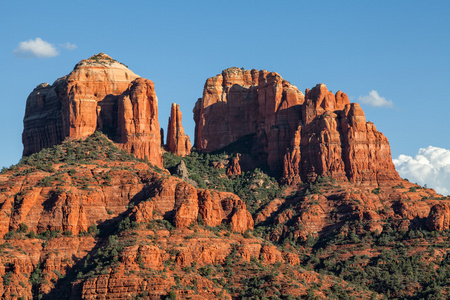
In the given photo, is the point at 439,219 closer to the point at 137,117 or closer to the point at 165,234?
the point at 165,234

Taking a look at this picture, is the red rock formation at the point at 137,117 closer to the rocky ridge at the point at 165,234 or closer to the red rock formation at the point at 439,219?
the rocky ridge at the point at 165,234

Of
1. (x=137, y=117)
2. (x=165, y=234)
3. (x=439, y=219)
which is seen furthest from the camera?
(x=137, y=117)

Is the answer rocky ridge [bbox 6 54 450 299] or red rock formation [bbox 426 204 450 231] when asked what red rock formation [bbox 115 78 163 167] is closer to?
rocky ridge [bbox 6 54 450 299]

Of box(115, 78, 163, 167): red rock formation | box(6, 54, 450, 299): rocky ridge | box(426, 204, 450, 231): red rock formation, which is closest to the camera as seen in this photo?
box(6, 54, 450, 299): rocky ridge

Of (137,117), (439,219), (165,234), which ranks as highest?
(137,117)

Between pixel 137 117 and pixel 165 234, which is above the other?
pixel 137 117

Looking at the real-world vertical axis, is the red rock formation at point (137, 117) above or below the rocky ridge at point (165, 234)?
above

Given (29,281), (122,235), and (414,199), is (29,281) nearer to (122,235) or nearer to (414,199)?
(122,235)

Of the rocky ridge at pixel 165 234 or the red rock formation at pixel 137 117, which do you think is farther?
the red rock formation at pixel 137 117

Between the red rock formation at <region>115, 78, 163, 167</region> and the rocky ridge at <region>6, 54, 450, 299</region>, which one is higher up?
the red rock formation at <region>115, 78, 163, 167</region>

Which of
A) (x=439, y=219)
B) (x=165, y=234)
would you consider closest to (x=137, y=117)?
(x=165, y=234)

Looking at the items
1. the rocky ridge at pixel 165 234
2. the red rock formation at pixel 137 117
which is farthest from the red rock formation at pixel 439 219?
the red rock formation at pixel 137 117

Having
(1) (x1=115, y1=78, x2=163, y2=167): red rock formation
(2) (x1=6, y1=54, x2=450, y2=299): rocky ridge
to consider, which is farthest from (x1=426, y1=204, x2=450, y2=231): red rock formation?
(1) (x1=115, y1=78, x2=163, y2=167): red rock formation

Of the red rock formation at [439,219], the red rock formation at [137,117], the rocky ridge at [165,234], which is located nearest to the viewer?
the rocky ridge at [165,234]
